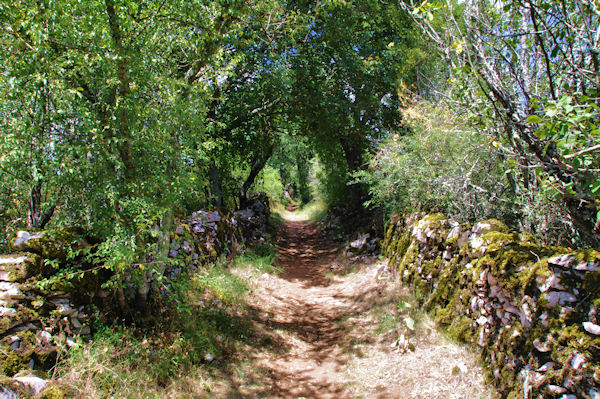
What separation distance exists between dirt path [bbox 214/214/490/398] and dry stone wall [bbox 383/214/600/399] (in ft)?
1.17

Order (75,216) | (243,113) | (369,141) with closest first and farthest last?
(75,216) → (243,113) → (369,141)

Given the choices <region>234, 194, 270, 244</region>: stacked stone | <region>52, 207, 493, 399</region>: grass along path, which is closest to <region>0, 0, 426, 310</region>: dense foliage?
<region>52, 207, 493, 399</region>: grass along path

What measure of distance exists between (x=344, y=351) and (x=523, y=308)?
2819mm

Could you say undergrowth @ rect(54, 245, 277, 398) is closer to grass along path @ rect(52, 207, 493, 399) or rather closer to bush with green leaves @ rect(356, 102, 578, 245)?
grass along path @ rect(52, 207, 493, 399)

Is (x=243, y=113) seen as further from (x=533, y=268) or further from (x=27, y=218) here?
(x=533, y=268)

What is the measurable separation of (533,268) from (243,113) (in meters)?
8.54

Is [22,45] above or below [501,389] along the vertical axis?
above

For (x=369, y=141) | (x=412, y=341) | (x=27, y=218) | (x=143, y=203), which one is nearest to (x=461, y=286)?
(x=412, y=341)

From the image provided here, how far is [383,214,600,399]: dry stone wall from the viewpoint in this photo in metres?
2.79

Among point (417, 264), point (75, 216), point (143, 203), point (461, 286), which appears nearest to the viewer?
point (143, 203)

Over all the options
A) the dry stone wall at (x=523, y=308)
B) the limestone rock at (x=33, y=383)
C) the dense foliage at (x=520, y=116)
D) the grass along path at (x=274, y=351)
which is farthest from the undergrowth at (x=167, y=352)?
the dense foliage at (x=520, y=116)

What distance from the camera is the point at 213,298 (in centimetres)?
636

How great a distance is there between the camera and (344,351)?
5.47 meters

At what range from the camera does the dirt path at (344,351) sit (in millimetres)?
4094
